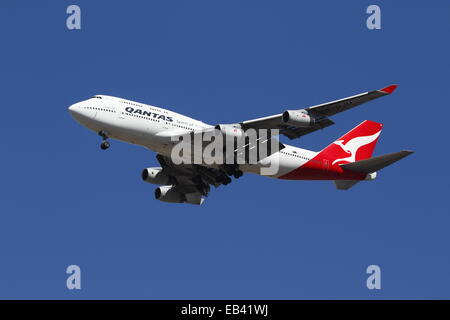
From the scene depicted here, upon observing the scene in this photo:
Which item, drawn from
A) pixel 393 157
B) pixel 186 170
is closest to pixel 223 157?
pixel 186 170

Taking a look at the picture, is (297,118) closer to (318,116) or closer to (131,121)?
(318,116)

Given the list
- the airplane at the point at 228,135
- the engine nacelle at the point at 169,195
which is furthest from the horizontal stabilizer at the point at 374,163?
the engine nacelle at the point at 169,195

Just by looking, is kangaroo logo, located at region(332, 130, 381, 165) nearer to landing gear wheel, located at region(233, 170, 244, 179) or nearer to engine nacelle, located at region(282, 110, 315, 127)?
landing gear wheel, located at region(233, 170, 244, 179)

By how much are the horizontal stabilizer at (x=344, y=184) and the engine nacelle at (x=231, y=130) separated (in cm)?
1080

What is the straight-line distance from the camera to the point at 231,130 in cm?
5569

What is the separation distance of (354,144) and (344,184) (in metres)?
3.69

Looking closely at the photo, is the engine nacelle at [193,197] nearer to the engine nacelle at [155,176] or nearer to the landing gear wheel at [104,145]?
the engine nacelle at [155,176]

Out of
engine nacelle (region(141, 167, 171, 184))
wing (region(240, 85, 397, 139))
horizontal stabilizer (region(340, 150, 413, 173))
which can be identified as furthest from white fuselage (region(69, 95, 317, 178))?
horizontal stabilizer (region(340, 150, 413, 173))

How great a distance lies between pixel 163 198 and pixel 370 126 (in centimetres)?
1708

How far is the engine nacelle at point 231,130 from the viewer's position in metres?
55.5

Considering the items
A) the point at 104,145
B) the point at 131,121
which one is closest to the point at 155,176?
the point at 104,145

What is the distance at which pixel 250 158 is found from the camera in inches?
2307

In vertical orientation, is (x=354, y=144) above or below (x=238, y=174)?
above

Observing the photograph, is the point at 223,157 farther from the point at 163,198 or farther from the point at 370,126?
the point at 370,126
